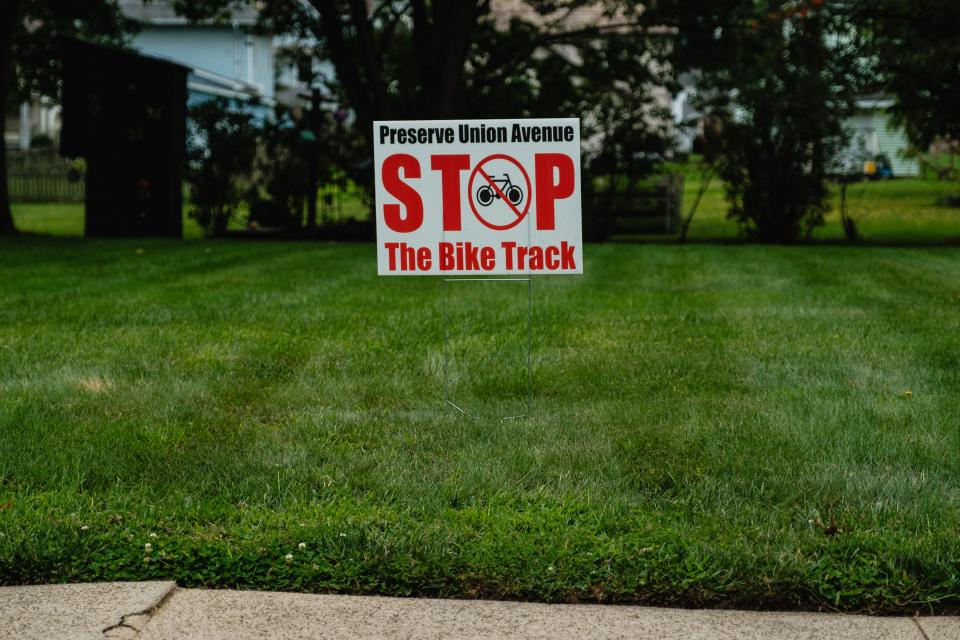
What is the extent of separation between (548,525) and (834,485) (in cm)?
115

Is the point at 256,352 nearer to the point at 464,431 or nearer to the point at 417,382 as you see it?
the point at 417,382

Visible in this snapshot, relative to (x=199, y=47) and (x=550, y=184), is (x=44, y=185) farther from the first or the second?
(x=550, y=184)

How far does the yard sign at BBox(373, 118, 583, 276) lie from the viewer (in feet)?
18.1

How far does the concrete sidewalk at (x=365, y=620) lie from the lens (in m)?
3.43

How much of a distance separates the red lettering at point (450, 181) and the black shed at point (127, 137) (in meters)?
14.3

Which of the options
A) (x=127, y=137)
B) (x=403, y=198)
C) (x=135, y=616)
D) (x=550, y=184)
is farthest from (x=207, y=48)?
(x=135, y=616)

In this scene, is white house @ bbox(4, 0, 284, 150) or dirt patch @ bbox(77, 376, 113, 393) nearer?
dirt patch @ bbox(77, 376, 113, 393)

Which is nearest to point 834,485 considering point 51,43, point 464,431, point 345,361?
point 464,431

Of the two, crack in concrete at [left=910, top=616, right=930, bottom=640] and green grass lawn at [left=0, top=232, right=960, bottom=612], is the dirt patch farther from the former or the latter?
crack in concrete at [left=910, top=616, right=930, bottom=640]

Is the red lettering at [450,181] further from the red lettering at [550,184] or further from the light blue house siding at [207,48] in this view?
the light blue house siding at [207,48]

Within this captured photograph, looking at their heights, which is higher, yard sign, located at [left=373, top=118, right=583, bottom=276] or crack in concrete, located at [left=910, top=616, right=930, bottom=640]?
yard sign, located at [left=373, top=118, right=583, bottom=276]

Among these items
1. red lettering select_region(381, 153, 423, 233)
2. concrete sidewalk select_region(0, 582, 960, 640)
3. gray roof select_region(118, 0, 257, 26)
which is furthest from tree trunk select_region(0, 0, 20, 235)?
gray roof select_region(118, 0, 257, 26)

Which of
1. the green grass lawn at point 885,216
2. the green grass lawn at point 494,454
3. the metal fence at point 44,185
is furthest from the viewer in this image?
the metal fence at point 44,185

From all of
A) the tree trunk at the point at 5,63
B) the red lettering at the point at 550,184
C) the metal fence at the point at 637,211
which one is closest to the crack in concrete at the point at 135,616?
the red lettering at the point at 550,184
